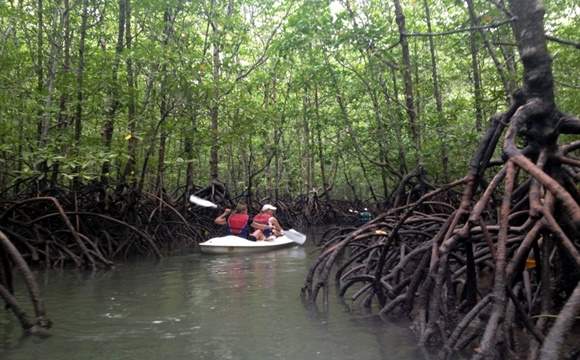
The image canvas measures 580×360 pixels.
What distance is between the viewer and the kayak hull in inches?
348

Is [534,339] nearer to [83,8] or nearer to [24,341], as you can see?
[24,341]

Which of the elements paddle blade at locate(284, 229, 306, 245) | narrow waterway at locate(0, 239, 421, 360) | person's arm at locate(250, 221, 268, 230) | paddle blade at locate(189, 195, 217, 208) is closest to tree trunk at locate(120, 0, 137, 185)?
paddle blade at locate(189, 195, 217, 208)

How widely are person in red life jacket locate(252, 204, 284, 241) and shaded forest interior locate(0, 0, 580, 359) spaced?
129cm

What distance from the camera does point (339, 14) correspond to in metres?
9.62

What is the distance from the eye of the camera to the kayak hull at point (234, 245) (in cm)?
884

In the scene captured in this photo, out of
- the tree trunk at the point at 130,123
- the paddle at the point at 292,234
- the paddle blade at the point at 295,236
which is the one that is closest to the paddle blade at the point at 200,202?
the paddle at the point at 292,234

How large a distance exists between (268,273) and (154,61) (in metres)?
3.98

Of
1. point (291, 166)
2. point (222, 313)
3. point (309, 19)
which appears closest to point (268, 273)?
point (222, 313)

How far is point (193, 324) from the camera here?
12.9ft

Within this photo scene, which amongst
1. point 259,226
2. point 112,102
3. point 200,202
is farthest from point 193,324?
point 200,202

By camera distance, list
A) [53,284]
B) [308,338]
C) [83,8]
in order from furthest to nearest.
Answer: [83,8] < [53,284] < [308,338]

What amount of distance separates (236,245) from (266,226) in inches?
59.8

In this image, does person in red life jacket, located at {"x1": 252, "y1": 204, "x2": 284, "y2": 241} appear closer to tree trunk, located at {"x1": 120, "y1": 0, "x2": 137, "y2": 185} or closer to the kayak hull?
the kayak hull

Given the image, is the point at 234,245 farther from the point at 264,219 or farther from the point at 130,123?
the point at 130,123
